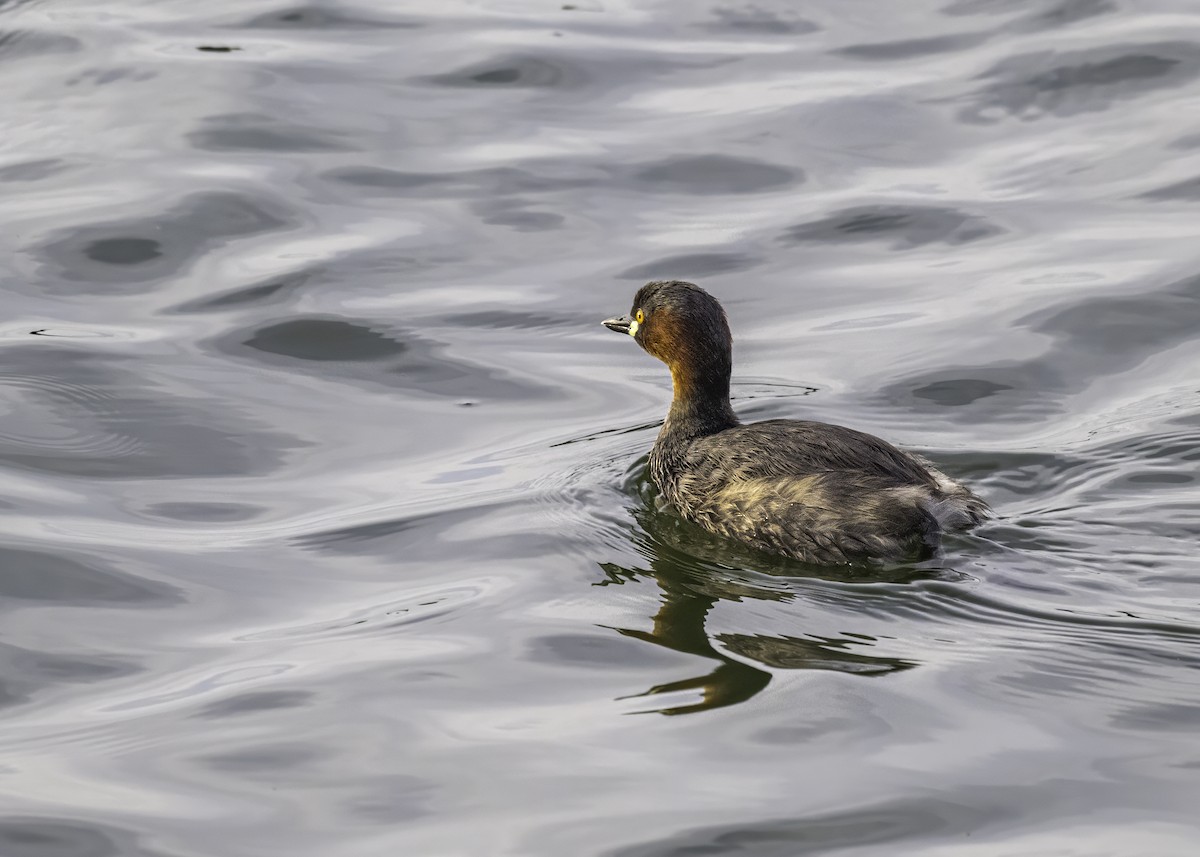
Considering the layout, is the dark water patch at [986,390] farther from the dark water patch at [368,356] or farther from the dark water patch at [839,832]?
the dark water patch at [839,832]

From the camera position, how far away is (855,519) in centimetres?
662

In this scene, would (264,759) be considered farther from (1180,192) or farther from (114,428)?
(1180,192)

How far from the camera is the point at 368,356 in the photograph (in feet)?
30.4

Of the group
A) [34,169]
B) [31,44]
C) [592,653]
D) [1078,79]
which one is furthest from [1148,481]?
[31,44]

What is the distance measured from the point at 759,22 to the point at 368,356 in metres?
6.34

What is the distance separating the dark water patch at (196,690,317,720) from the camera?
564cm

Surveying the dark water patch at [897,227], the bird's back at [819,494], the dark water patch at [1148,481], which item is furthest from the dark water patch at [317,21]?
the dark water patch at [1148,481]

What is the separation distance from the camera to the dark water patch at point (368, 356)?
29.3 ft

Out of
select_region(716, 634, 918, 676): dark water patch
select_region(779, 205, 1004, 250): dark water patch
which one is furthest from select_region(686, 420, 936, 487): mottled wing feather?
select_region(779, 205, 1004, 250): dark water patch

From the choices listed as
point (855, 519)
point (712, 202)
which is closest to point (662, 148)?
point (712, 202)

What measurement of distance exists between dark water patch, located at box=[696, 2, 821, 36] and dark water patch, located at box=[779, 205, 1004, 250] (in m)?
3.61

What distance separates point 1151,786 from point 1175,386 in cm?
395

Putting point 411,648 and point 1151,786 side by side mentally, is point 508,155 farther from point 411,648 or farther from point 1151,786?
point 1151,786

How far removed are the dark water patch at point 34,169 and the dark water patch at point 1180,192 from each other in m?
6.95
